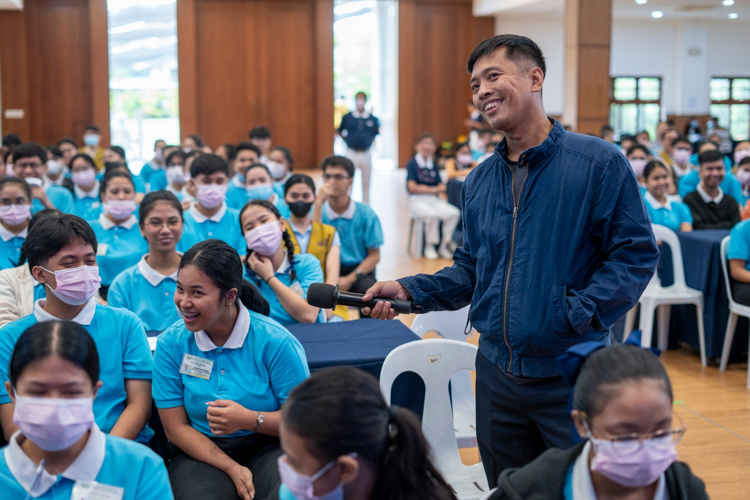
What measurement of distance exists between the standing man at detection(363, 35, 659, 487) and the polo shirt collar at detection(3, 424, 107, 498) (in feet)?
2.57

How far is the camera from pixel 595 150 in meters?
1.88

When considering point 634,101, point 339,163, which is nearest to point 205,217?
point 339,163

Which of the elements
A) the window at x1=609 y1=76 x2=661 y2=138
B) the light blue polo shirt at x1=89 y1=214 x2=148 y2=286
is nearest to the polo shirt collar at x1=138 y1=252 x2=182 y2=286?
the light blue polo shirt at x1=89 y1=214 x2=148 y2=286

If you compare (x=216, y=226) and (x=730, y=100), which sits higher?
(x=730, y=100)

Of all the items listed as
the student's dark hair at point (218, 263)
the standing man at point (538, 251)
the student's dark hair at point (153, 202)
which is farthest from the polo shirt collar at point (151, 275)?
the standing man at point (538, 251)

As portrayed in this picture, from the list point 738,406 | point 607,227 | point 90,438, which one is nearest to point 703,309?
point 738,406

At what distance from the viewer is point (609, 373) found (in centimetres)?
144

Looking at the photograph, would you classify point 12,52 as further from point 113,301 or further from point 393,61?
point 113,301

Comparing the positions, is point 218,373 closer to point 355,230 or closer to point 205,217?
point 205,217

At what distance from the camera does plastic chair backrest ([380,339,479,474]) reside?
267cm

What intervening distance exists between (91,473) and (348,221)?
11.8 feet

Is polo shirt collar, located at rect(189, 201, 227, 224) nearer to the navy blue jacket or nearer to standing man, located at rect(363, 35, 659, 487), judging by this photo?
standing man, located at rect(363, 35, 659, 487)

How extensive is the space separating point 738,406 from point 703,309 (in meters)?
0.97

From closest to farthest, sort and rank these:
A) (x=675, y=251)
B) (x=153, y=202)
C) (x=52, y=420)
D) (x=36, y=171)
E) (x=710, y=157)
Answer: (x=52, y=420) < (x=153, y=202) < (x=675, y=251) < (x=710, y=157) < (x=36, y=171)
